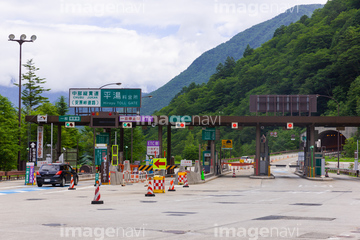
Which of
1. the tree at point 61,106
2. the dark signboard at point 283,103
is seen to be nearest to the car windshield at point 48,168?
the dark signboard at point 283,103

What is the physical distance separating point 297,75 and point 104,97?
10603 centimetres

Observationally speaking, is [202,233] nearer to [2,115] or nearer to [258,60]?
[2,115]

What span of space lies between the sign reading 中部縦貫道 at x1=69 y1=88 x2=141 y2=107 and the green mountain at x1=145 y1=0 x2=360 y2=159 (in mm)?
70415

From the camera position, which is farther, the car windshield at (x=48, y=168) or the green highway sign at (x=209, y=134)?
the green highway sign at (x=209, y=134)

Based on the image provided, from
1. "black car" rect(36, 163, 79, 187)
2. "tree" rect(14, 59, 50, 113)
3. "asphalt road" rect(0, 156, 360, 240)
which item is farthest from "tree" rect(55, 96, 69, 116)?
"asphalt road" rect(0, 156, 360, 240)

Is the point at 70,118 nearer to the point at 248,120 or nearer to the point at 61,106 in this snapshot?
the point at 248,120

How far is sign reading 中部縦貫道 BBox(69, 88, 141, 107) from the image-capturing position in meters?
58.4

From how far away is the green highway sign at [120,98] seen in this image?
58438 millimetres

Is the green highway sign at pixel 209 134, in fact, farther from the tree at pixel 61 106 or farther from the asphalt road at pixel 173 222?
the tree at pixel 61 106

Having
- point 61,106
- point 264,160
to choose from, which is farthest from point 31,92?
point 264,160

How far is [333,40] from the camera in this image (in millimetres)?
146875

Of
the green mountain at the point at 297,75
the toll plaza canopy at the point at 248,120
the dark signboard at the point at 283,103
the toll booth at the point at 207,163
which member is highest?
the green mountain at the point at 297,75

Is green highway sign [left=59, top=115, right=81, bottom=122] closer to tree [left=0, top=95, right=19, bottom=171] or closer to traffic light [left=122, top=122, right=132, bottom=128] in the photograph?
traffic light [left=122, top=122, right=132, bottom=128]

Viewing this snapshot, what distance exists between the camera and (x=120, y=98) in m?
58.8
